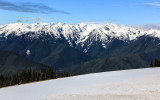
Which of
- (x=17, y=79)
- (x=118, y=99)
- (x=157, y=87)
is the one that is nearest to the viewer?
(x=118, y=99)

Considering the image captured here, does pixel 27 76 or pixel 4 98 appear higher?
pixel 4 98

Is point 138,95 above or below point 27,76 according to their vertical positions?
above

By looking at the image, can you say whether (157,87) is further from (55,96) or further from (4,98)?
(4,98)

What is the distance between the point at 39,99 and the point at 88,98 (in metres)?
4.51

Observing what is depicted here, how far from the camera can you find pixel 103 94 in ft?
77.6

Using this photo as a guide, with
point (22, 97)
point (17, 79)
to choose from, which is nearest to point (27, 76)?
point (17, 79)

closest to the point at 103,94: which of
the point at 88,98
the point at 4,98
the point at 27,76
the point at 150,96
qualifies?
the point at 88,98

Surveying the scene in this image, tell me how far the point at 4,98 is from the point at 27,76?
79198 millimetres

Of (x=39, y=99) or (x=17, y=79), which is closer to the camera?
(x=39, y=99)

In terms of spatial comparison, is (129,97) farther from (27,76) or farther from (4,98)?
Answer: (27,76)

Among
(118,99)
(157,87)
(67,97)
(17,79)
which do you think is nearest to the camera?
(118,99)

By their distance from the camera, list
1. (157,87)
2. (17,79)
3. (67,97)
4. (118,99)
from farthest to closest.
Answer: (17,79) < (157,87) < (67,97) < (118,99)

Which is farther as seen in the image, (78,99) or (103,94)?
(103,94)

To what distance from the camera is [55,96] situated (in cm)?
2323
